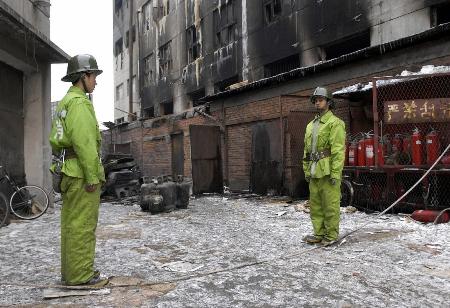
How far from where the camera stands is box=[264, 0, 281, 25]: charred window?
16203 millimetres

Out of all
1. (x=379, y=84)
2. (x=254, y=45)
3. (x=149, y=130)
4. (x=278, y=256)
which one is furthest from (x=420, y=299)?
(x=149, y=130)

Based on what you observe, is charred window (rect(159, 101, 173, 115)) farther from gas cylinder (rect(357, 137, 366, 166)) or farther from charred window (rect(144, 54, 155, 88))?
gas cylinder (rect(357, 137, 366, 166))

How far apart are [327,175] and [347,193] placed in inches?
151

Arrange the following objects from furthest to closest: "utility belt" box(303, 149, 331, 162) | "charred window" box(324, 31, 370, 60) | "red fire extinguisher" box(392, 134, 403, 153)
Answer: "charred window" box(324, 31, 370, 60), "red fire extinguisher" box(392, 134, 403, 153), "utility belt" box(303, 149, 331, 162)

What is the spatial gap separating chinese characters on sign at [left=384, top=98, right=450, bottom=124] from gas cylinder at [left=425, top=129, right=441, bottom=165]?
0.31 meters

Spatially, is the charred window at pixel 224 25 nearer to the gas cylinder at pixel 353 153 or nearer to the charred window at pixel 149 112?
the charred window at pixel 149 112

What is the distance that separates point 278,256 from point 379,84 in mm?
5042

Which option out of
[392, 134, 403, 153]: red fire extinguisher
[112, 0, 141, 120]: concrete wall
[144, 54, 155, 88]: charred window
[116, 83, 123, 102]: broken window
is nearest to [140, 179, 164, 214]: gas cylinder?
[392, 134, 403, 153]: red fire extinguisher

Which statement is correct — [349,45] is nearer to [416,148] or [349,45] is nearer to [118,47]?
[416,148]

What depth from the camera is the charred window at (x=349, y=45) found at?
1320cm

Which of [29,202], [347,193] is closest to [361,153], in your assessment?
[347,193]

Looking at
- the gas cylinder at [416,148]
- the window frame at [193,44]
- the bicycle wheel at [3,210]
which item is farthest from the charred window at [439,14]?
the window frame at [193,44]

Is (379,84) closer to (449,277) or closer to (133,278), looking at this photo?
(449,277)

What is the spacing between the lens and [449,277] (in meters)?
3.99
